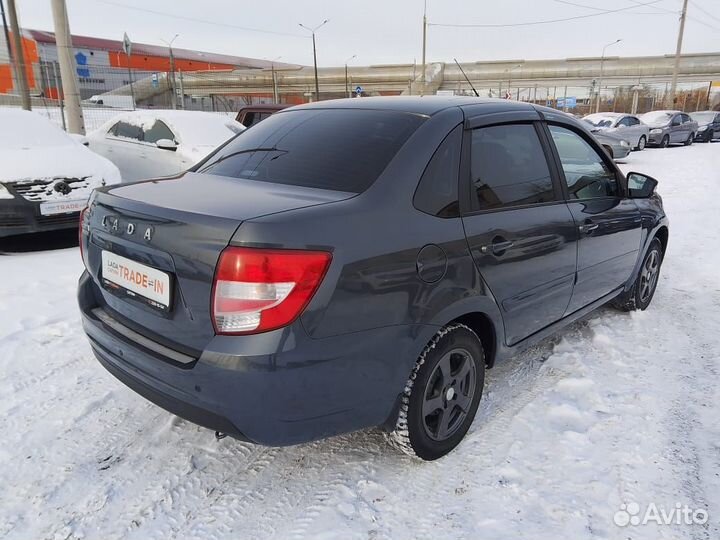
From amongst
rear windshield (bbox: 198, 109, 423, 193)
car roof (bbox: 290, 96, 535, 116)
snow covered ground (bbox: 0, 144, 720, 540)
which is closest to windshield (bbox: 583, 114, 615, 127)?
snow covered ground (bbox: 0, 144, 720, 540)

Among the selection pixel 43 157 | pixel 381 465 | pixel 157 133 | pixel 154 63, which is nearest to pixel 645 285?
pixel 381 465

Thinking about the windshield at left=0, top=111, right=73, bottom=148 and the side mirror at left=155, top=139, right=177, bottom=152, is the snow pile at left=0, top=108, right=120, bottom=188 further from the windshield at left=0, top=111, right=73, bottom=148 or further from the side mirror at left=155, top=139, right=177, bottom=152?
the side mirror at left=155, top=139, right=177, bottom=152

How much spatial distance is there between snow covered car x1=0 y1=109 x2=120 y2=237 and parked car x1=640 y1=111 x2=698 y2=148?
21.8 metres

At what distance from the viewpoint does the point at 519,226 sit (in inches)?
106

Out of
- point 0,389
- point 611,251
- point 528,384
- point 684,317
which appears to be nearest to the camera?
point 0,389

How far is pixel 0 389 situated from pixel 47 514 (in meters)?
1.21

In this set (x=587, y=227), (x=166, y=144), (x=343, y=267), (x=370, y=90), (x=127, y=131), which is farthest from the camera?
(x=370, y=90)

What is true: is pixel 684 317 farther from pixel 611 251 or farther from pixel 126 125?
pixel 126 125

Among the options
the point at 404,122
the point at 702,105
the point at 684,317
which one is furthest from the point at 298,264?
the point at 702,105

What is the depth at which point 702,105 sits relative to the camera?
4962cm

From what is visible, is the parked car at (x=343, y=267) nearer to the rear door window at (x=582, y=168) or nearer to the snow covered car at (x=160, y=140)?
the rear door window at (x=582, y=168)

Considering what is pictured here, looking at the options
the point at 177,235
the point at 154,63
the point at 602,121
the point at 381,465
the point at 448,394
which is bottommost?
the point at 381,465

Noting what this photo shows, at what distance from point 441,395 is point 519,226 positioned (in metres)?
0.95

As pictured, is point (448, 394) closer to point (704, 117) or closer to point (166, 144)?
point (166, 144)
